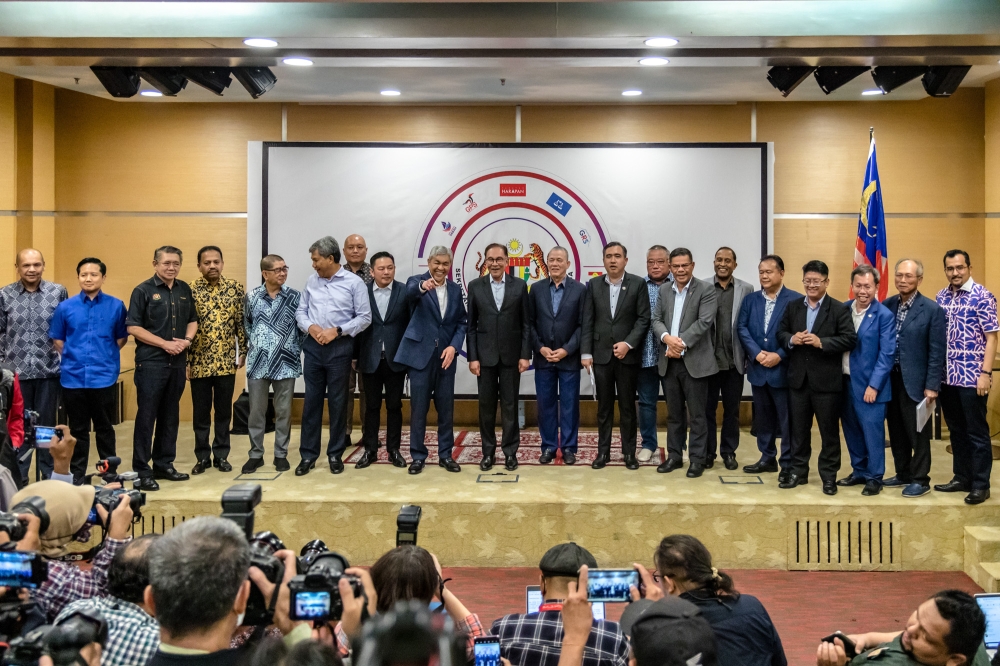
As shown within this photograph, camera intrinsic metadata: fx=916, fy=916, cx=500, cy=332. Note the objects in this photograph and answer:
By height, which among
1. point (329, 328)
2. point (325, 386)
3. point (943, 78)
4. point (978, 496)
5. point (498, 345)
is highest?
point (943, 78)

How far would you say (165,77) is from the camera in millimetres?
5684

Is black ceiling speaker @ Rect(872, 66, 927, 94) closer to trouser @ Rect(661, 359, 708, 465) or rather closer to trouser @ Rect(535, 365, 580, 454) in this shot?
trouser @ Rect(661, 359, 708, 465)

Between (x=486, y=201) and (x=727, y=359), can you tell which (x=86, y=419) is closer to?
(x=486, y=201)

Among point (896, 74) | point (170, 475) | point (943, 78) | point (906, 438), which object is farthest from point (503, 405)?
point (943, 78)

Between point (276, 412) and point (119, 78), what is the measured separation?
2.28m

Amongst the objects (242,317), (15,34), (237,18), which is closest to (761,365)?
(242,317)

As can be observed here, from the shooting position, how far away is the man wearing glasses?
550 cm

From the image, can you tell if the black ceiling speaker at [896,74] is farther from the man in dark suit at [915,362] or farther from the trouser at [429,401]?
the trouser at [429,401]

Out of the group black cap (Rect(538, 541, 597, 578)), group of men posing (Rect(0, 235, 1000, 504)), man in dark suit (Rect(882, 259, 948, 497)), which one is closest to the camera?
black cap (Rect(538, 541, 597, 578))

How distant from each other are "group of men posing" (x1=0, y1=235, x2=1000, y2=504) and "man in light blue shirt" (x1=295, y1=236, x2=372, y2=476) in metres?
0.01

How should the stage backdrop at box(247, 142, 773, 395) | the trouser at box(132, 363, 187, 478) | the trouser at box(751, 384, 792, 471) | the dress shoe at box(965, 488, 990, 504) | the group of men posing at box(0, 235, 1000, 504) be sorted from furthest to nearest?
the stage backdrop at box(247, 142, 773, 395) < the trouser at box(751, 384, 792, 471) < the trouser at box(132, 363, 187, 478) < the group of men posing at box(0, 235, 1000, 504) < the dress shoe at box(965, 488, 990, 504)

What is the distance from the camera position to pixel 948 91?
566 cm

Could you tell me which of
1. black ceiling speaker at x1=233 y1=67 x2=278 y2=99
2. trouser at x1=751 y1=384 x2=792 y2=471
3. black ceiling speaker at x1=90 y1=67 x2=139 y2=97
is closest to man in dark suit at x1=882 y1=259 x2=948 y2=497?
trouser at x1=751 y1=384 x2=792 y2=471

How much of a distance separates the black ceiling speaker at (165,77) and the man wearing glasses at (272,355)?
1.31m
